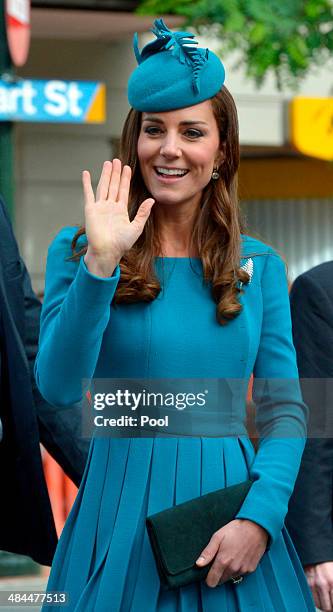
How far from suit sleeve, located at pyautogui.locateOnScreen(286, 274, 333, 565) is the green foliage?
6.48 m

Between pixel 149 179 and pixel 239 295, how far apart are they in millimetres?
340

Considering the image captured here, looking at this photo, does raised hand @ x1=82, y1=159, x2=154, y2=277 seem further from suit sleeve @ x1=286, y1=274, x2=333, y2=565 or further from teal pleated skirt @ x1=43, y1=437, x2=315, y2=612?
suit sleeve @ x1=286, y1=274, x2=333, y2=565

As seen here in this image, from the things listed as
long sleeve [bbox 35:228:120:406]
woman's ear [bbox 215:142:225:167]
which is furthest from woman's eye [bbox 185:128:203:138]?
long sleeve [bbox 35:228:120:406]

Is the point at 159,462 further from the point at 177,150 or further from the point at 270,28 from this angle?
the point at 270,28

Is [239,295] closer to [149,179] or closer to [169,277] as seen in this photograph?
[169,277]

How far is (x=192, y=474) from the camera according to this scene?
272cm

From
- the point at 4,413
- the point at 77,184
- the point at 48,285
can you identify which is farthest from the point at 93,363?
the point at 77,184

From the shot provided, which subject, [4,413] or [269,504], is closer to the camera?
[269,504]

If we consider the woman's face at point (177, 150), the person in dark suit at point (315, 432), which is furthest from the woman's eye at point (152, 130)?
the person in dark suit at point (315, 432)

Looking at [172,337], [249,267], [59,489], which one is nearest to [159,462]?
[172,337]

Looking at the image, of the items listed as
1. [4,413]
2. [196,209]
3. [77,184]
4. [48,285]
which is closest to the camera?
[48,285]

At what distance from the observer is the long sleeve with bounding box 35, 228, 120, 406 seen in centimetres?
251

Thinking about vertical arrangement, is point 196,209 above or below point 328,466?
above

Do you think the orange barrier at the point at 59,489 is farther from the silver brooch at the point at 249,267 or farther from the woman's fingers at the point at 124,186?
the woman's fingers at the point at 124,186
